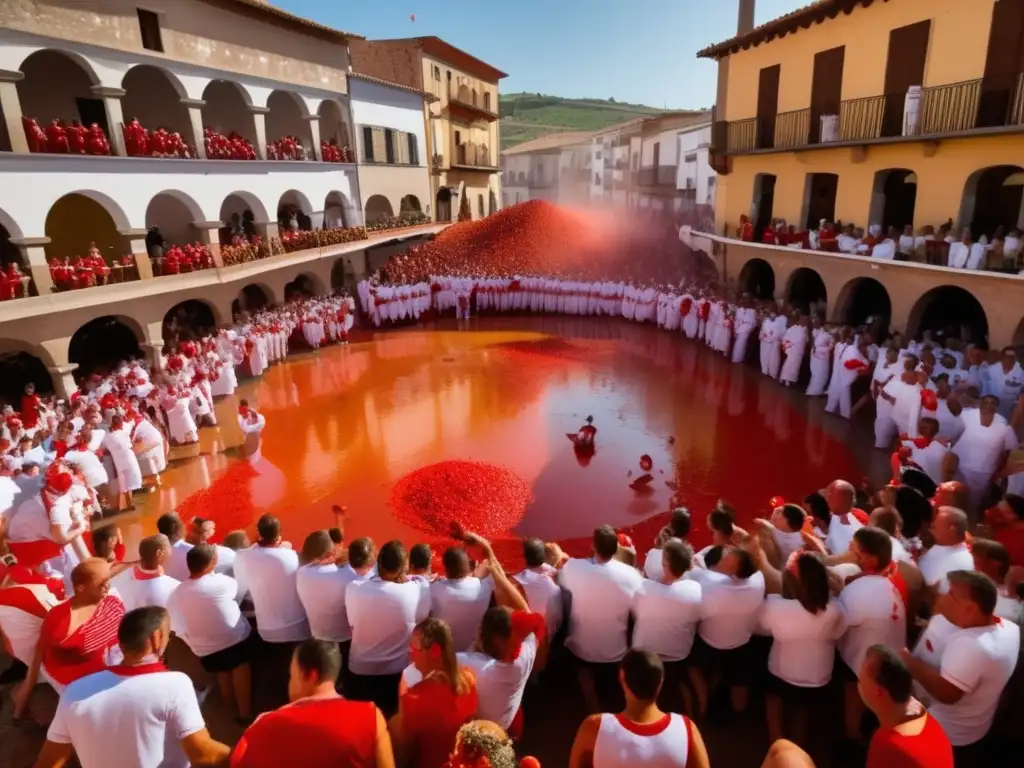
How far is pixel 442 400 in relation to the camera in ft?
48.4

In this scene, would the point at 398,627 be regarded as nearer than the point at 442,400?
Yes

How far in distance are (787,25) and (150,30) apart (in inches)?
691

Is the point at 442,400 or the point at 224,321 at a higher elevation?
the point at 224,321

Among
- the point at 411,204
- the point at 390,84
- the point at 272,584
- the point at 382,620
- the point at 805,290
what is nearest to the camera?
the point at 382,620

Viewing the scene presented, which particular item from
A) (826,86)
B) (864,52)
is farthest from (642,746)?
(826,86)

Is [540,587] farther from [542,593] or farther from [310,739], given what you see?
[310,739]

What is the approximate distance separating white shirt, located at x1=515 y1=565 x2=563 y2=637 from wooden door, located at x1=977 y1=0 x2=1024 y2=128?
13992mm

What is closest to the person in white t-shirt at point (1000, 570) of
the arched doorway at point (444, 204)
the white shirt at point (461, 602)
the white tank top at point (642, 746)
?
the white tank top at point (642, 746)

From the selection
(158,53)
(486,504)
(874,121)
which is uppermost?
(158,53)

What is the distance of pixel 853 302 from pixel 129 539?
18054 mm

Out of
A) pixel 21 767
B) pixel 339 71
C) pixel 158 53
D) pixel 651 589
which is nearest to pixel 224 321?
pixel 158 53

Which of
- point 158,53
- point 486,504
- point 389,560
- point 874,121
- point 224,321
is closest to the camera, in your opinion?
point 389,560

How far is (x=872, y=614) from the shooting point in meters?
4.40

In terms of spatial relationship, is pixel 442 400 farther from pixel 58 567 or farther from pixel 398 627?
pixel 398 627
